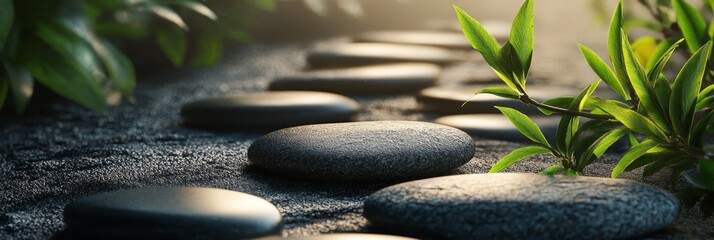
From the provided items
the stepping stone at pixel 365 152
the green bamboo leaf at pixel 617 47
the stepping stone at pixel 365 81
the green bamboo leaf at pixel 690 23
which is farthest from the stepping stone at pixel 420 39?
the green bamboo leaf at pixel 617 47

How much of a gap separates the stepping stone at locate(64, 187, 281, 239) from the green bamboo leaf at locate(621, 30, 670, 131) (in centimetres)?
43

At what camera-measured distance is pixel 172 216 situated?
0.93 m

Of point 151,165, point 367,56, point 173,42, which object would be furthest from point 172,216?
point 367,56

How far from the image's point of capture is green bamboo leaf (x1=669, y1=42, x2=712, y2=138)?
3.29 feet

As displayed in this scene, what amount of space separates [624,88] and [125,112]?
1.20 m

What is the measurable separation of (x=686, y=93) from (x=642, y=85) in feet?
0.16

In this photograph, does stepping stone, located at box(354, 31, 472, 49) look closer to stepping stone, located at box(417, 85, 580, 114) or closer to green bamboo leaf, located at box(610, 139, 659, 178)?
stepping stone, located at box(417, 85, 580, 114)

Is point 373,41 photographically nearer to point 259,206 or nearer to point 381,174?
point 381,174

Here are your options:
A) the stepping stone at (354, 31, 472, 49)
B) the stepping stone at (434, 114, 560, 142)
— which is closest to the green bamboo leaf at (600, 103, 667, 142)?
the stepping stone at (434, 114, 560, 142)

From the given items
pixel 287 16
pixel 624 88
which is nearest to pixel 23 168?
pixel 624 88

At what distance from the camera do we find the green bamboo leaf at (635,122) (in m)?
1.02

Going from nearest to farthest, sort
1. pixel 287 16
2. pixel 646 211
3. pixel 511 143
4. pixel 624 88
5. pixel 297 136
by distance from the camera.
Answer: pixel 646 211 < pixel 624 88 < pixel 297 136 < pixel 511 143 < pixel 287 16

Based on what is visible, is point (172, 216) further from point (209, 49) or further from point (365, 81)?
point (209, 49)

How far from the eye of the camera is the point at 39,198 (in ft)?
3.88
